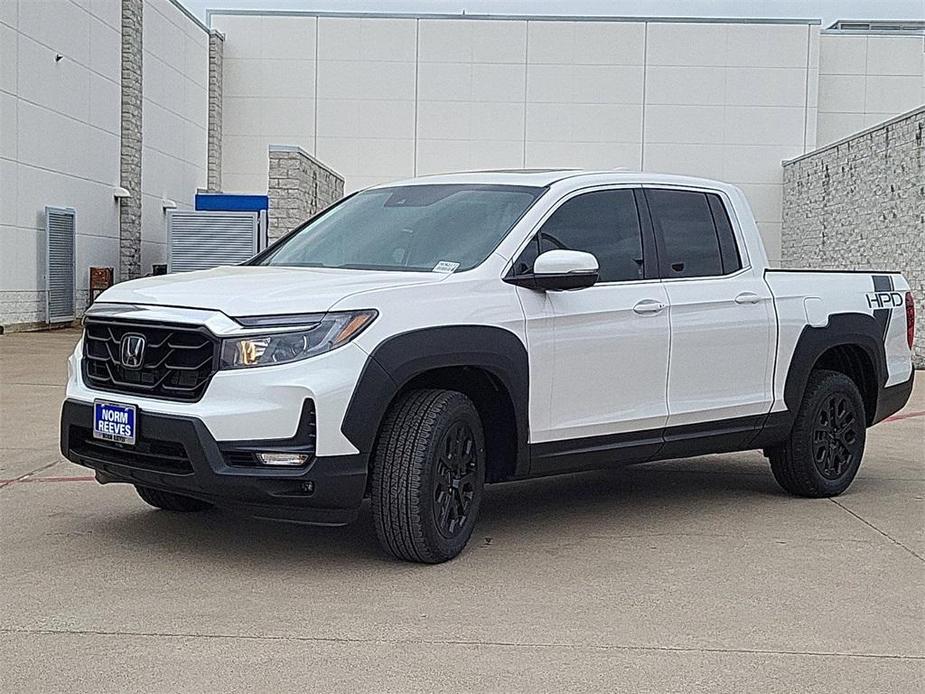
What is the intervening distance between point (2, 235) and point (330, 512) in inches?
661

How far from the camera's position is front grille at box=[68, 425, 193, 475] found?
214 inches

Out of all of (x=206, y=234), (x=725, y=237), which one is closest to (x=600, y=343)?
(x=725, y=237)

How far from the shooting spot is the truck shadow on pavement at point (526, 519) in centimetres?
604

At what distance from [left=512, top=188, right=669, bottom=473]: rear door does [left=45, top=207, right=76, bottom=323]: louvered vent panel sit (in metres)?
17.5

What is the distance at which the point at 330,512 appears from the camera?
17.9 ft

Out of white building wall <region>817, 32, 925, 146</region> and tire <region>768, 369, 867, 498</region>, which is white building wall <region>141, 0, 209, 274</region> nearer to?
white building wall <region>817, 32, 925, 146</region>

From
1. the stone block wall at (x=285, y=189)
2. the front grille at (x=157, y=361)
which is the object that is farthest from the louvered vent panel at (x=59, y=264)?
the front grille at (x=157, y=361)

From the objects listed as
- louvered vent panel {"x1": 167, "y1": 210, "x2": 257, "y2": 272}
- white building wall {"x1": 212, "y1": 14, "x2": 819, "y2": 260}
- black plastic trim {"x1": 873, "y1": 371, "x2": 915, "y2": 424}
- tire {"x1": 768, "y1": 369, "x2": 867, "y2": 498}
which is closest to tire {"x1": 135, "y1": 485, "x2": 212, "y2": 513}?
tire {"x1": 768, "y1": 369, "x2": 867, "y2": 498}

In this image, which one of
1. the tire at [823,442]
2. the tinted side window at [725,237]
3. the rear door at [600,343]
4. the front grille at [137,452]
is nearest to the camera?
the front grille at [137,452]

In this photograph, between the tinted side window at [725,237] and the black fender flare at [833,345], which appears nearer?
the tinted side window at [725,237]

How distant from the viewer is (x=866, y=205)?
22.0 meters

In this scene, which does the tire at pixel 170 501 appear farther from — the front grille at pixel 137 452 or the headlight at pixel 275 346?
the headlight at pixel 275 346

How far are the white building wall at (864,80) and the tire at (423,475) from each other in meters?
26.8

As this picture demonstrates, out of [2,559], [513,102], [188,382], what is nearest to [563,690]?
[188,382]
